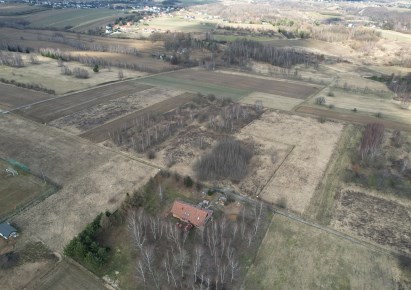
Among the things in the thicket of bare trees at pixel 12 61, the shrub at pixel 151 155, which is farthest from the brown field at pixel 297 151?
the thicket of bare trees at pixel 12 61

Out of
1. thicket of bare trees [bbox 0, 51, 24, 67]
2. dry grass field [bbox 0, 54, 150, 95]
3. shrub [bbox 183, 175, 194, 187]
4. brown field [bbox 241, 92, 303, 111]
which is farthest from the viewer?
thicket of bare trees [bbox 0, 51, 24, 67]

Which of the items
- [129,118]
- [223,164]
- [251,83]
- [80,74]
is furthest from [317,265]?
[80,74]

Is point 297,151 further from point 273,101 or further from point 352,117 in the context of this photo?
point 273,101

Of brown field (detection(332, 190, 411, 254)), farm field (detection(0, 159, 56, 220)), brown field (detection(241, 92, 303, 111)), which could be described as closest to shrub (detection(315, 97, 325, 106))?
brown field (detection(241, 92, 303, 111))

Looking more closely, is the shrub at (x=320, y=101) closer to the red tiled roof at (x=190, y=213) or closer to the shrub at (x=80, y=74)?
the red tiled roof at (x=190, y=213)

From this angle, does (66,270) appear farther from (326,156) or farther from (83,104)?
(83,104)

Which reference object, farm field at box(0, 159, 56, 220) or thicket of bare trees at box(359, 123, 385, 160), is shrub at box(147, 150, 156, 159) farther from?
thicket of bare trees at box(359, 123, 385, 160)

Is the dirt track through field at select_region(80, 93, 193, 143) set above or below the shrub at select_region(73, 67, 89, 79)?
below

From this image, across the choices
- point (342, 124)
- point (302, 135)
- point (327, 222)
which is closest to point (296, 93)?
point (342, 124)
